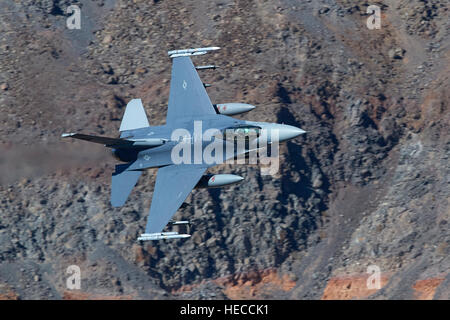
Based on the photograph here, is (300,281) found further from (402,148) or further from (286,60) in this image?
(286,60)

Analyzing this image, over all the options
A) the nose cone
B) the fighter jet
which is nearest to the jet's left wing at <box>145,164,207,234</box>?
the fighter jet

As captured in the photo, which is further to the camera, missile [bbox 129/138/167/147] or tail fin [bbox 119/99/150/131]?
tail fin [bbox 119/99/150/131]

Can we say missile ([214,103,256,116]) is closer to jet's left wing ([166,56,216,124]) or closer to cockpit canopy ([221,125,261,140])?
jet's left wing ([166,56,216,124])

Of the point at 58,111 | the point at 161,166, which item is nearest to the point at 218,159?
the point at 161,166

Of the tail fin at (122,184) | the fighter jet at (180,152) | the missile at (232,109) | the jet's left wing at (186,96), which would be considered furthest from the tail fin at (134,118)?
the missile at (232,109)

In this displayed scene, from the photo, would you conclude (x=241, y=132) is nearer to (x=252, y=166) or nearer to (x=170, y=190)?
(x=170, y=190)

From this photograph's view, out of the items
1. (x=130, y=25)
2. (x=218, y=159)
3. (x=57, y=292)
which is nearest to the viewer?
(x=218, y=159)
